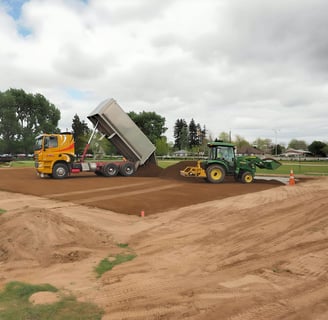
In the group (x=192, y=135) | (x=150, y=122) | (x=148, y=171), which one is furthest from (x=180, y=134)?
(x=148, y=171)

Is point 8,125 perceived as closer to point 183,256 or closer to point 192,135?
point 192,135

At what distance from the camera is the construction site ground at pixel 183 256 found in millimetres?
4043

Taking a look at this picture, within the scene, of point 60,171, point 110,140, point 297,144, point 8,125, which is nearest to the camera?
point 60,171

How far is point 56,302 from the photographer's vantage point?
416cm

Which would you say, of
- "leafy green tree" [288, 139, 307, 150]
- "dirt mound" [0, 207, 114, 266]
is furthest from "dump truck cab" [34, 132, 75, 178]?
"leafy green tree" [288, 139, 307, 150]

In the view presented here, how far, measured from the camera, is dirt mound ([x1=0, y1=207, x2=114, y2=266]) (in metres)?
6.07

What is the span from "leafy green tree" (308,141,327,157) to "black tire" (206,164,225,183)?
7421 centimetres

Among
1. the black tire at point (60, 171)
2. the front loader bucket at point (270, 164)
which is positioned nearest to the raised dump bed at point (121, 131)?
the black tire at point (60, 171)

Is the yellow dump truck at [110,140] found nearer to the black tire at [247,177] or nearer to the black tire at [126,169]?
the black tire at [126,169]

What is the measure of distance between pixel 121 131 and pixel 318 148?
79.8 metres

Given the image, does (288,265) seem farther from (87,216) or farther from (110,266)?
(87,216)

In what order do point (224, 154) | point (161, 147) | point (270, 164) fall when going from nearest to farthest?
point (224, 154) < point (270, 164) < point (161, 147)

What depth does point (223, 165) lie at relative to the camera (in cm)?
1867

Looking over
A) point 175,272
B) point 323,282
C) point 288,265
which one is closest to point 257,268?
point 288,265
